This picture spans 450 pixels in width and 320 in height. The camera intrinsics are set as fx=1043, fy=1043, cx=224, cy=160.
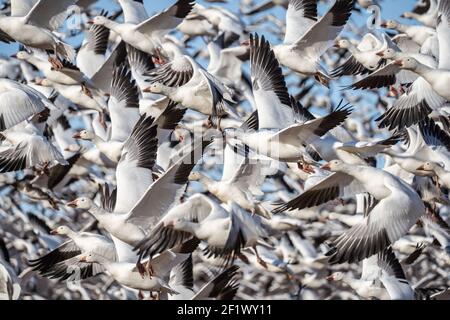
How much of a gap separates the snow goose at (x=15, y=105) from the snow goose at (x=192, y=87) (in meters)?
1.21

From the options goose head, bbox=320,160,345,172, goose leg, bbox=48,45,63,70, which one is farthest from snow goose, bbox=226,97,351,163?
goose leg, bbox=48,45,63,70

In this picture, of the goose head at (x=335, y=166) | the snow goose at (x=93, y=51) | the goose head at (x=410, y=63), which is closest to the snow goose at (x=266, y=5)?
the snow goose at (x=93, y=51)

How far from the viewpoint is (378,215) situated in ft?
26.6

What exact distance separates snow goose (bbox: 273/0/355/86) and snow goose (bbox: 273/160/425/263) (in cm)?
220

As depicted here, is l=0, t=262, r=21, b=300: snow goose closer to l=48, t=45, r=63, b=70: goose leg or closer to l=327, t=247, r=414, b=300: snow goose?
l=48, t=45, r=63, b=70: goose leg

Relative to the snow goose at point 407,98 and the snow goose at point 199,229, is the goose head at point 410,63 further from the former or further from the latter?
the snow goose at point 199,229

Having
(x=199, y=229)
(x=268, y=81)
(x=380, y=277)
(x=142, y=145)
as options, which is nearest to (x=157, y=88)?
(x=142, y=145)

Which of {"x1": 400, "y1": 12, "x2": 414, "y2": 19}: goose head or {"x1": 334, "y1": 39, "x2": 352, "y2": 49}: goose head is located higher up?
{"x1": 334, "y1": 39, "x2": 352, "y2": 49}: goose head

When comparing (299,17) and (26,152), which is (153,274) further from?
(299,17)

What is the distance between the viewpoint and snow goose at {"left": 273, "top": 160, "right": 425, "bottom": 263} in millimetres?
8062

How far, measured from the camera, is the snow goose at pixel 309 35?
1002 cm

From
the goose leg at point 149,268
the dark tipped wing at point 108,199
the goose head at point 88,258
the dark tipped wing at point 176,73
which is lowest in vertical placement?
the dark tipped wing at point 108,199

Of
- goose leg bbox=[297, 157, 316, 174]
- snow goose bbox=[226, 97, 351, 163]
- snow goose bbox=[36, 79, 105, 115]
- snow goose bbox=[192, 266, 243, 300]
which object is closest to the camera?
snow goose bbox=[192, 266, 243, 300]
